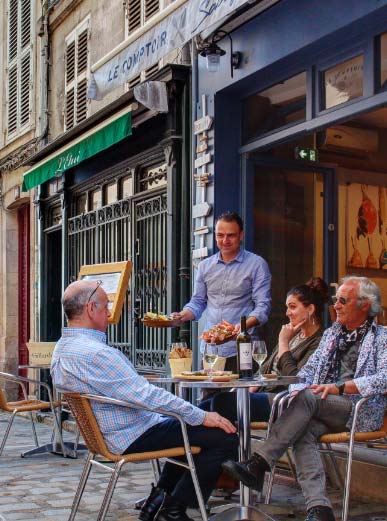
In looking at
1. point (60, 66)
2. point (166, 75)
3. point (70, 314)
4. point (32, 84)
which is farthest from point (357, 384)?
point (32, 84)

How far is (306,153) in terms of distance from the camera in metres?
8.14

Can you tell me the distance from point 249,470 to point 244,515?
29 cm

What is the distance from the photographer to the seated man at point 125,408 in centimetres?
448

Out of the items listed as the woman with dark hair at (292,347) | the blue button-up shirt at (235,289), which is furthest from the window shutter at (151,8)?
the woman with dark hair at (292,347)

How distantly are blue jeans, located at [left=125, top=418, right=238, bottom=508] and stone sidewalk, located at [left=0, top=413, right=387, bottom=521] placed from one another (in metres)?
0.75

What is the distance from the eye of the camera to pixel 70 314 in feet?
15.2

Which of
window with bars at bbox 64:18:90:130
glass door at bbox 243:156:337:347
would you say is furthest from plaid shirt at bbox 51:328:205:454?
window with bars at bbox 64:18:90:130

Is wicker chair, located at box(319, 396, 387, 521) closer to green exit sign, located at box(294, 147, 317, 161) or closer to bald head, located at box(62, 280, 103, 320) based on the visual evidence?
bald head, located at box(62, 280, 103, 320)

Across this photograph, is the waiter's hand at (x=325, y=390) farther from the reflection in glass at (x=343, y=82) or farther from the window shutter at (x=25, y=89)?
the window shutter at (x=25, y=89)

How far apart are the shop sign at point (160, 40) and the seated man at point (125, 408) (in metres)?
2.69

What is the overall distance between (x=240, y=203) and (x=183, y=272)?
96 cm

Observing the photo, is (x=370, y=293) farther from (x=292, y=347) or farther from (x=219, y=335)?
(x=219, y=335)

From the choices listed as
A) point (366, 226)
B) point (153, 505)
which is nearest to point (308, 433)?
point (153, 505)

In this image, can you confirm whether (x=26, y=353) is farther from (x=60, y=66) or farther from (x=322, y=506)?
(x=322, y=506)
